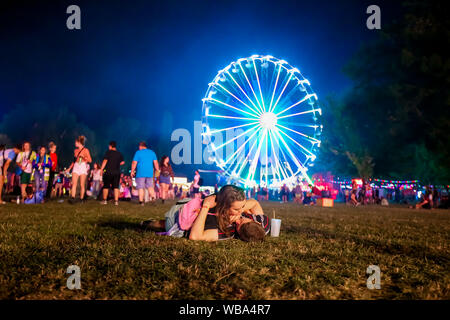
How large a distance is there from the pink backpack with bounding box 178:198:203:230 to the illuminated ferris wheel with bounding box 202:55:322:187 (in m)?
17.6

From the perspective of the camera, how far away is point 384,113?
34094 mm

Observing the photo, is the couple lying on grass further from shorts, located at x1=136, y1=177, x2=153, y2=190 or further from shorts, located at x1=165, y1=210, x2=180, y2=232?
shorts, located at x1=136, y1=177, x2=153, y2=190

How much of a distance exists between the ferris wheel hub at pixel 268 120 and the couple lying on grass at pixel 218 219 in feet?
59.9

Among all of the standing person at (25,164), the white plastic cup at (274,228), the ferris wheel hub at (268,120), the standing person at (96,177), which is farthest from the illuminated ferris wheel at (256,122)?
the white plastic cup at (274,228)

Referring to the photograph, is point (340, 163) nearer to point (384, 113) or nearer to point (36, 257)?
point (384, 113)

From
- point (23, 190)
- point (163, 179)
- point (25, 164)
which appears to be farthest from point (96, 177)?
point (25, 164)

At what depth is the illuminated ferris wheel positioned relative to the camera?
2283cm

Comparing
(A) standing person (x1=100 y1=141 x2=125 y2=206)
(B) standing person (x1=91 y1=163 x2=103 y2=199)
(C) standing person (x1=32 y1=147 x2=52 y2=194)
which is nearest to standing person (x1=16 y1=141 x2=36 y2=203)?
(C) standing person (x1=32 y1=147 x2=52 y2=194)

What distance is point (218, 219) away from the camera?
Answer: 4.49 metres

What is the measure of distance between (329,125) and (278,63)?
17099 mm

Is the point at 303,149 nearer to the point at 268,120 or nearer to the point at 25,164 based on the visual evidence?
the point at 268,120

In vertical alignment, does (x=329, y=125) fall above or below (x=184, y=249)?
above

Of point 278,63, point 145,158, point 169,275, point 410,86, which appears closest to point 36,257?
point 169,275

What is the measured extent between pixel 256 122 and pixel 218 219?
18.8m
